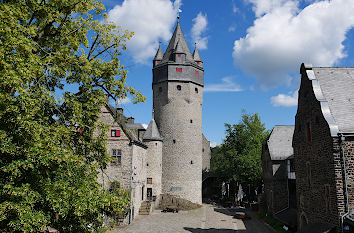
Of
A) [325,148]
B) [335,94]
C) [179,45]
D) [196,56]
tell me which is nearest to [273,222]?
[325,148]

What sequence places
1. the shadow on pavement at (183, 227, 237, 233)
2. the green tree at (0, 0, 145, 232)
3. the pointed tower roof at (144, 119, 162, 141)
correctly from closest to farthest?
the green tree at (0, 0, 145, 232) < the shadow on pavement at (183, 227, 237, 233) < the pointed tower roof at (144, 119, 162, 141)

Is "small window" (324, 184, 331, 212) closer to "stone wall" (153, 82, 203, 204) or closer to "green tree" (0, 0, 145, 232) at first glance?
"green tree" (0, 0, 145, 232)

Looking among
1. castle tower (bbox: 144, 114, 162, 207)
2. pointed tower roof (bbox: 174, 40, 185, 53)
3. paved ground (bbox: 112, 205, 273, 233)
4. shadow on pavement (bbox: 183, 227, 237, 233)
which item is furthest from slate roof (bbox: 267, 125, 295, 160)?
pointed tower roof (bbox: 174, 40, 185, 53)

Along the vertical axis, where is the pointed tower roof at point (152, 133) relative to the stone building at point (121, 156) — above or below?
above

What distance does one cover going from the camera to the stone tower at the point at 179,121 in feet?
117

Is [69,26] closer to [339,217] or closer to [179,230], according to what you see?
[339,217]

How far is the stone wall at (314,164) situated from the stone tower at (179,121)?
17.9 meters

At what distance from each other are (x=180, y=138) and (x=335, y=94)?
21609 mm

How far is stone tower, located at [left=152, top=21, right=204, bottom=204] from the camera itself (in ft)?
117

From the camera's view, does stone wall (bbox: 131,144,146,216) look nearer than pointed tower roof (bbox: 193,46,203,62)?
Yes

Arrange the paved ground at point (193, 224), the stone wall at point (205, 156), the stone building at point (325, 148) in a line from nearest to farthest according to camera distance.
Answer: the stone building at point (325, 148) → the paved ground at point (193, 224) → the stone wall at point (205, 156)

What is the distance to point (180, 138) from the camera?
36.0 metres

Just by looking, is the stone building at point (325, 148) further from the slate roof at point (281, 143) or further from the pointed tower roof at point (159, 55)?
the pointed tower roof at point (159, 55)

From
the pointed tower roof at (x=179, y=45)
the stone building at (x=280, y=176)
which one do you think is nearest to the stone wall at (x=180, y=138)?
the pointed tower roof at (x=179, y=45)
